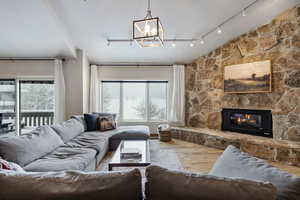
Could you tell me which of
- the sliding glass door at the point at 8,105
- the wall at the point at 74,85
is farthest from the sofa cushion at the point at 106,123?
the sliding glass door at the point at 8,105

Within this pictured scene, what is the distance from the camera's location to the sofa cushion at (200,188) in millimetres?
717

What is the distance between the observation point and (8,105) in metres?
4.64

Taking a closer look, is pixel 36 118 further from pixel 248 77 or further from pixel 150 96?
pixel 248 77

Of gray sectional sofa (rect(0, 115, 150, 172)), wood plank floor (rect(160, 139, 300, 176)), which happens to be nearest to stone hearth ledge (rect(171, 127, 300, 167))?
wood plank floor (rect(160, 139, 300, 176))

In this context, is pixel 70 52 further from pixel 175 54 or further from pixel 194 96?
pixel 194 96

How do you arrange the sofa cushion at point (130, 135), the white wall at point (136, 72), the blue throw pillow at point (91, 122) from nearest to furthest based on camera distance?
the sofa cushion at point (130, 135)
the blue throw pillow at point (91, 122)
the white wall at point (136, 72)

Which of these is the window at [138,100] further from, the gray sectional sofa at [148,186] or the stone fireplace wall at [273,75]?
the gray sectional sofa at [148,186]

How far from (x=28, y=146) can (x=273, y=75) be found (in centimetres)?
437

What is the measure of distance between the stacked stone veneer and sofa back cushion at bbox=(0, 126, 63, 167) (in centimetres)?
323

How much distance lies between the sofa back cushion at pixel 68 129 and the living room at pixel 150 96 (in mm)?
26

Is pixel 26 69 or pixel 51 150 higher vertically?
pixel 26 69

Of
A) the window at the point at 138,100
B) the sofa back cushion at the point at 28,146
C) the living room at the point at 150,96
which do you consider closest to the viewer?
the living room at the point at 150,96

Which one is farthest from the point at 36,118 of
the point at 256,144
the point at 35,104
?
the point at 256,144

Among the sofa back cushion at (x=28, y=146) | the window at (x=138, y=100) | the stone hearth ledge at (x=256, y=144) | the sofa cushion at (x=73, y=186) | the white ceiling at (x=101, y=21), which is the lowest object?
the stone hearth ledge at (x=256, y=144)
